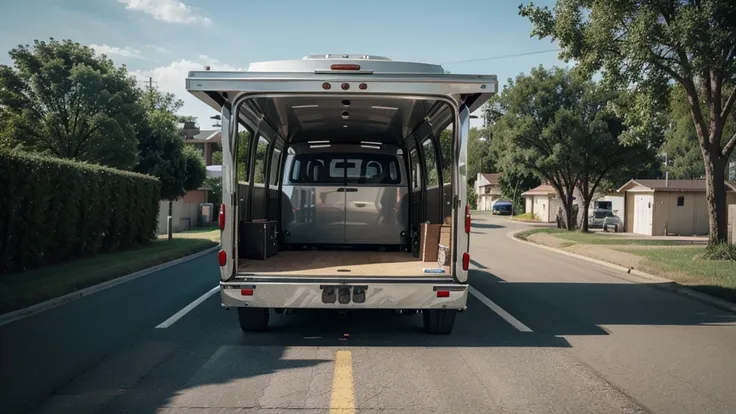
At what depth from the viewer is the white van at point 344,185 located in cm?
685

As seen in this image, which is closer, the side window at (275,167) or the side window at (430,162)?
the side window at (430,162)

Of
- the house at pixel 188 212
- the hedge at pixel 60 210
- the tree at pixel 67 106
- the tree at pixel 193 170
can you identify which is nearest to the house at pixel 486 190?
the house at pixel 188 212

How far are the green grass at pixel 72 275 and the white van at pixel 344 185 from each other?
3888 mm

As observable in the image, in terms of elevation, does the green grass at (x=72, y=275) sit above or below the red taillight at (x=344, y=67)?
below

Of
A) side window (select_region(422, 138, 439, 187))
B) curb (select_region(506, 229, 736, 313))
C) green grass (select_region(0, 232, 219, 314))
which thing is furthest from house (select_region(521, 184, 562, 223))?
side window (select_region(422, 138, 439, 187))

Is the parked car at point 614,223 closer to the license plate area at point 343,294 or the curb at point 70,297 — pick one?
the curb at point 70,297

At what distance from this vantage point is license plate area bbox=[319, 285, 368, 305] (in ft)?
22.6

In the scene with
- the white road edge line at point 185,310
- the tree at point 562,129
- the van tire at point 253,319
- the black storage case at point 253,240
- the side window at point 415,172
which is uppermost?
the tree at point 562,129

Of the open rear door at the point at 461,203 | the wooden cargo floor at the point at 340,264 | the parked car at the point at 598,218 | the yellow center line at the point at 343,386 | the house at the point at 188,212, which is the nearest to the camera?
the yellow center line at the point at 343,386

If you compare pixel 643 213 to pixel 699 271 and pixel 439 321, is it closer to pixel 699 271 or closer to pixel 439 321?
pixel 699 271

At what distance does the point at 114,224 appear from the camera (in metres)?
18.8

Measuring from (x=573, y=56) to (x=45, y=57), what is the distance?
24.9 metres

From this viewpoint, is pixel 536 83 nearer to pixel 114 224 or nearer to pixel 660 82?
pixel 660 82

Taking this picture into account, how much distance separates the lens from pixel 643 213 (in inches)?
1547
